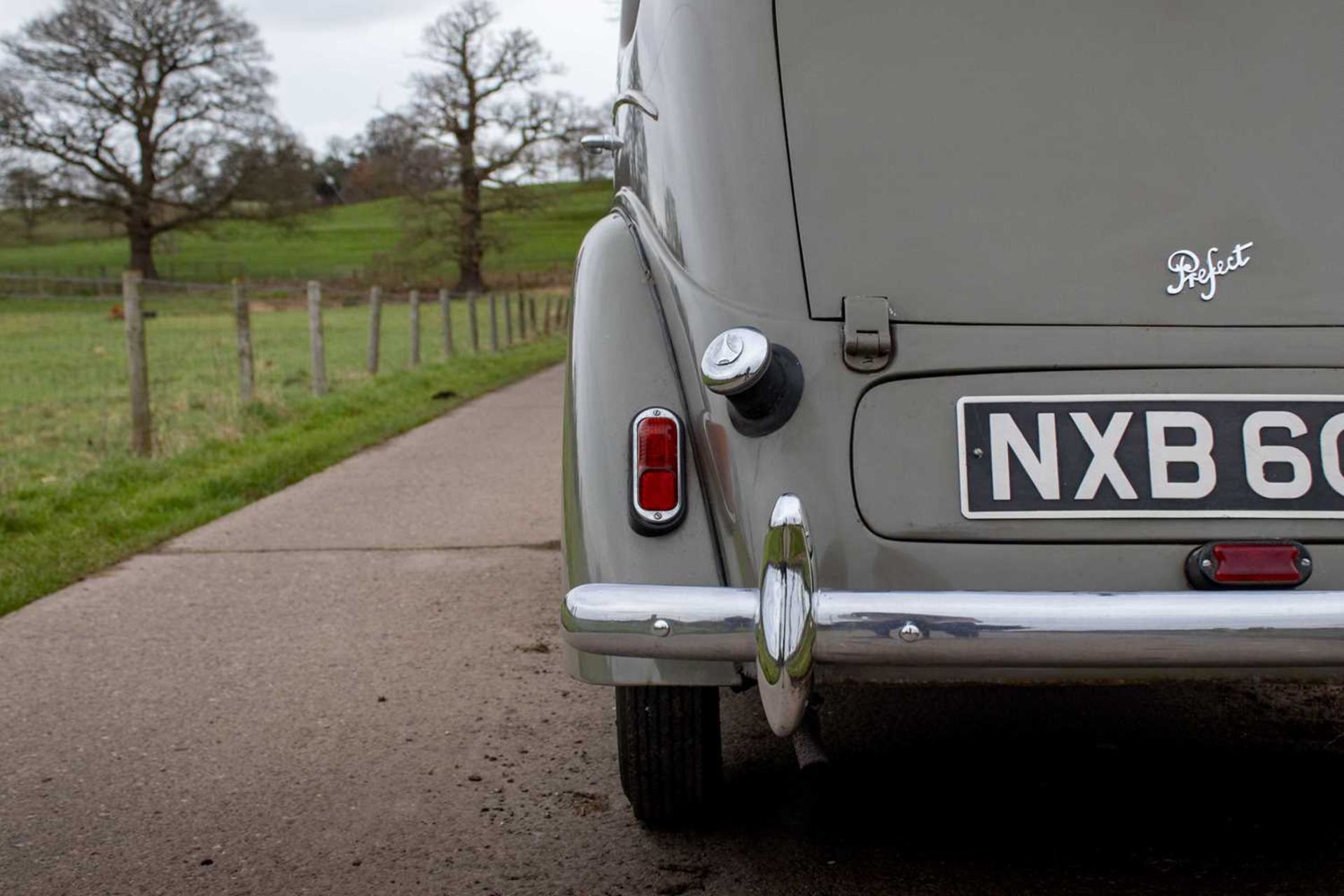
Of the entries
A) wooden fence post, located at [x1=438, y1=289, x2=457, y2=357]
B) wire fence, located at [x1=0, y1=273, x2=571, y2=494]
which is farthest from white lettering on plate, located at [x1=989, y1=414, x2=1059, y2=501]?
wooden fence post, located at [x1=438, y1=289, x2=457, y2=357]

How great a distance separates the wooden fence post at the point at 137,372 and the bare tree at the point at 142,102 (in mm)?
37317

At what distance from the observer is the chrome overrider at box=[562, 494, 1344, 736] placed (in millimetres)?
2074

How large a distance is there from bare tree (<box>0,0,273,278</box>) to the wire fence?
7624 millimetres

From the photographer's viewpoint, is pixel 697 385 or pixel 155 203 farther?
pixel 155 203

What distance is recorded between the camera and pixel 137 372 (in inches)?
363

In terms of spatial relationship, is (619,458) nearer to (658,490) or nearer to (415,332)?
(658,490)

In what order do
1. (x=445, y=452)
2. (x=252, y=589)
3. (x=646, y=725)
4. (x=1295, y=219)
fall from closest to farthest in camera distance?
(x=1295, y=219) → (x=646, y=725) → (x=252, y=589) → (x=445, y=452)

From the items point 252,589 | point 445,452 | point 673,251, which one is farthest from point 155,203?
point 673,251

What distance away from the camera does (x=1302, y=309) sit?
8.23ft

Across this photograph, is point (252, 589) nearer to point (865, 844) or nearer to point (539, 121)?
point (865, 844)

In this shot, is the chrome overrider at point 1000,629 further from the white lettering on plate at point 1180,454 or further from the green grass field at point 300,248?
the green grass field at point 300,248

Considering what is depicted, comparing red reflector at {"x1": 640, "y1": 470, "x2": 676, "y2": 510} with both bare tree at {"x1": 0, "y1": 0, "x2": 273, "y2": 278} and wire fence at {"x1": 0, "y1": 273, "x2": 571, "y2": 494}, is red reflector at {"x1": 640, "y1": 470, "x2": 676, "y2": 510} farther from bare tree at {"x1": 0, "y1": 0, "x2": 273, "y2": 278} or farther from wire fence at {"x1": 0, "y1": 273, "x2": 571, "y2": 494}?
bare tree at {"x1": 0, "y1": 0, "x2": 273, "y2": 278}

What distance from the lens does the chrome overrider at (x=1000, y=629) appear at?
6.81ft

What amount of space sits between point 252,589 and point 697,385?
3.33m
